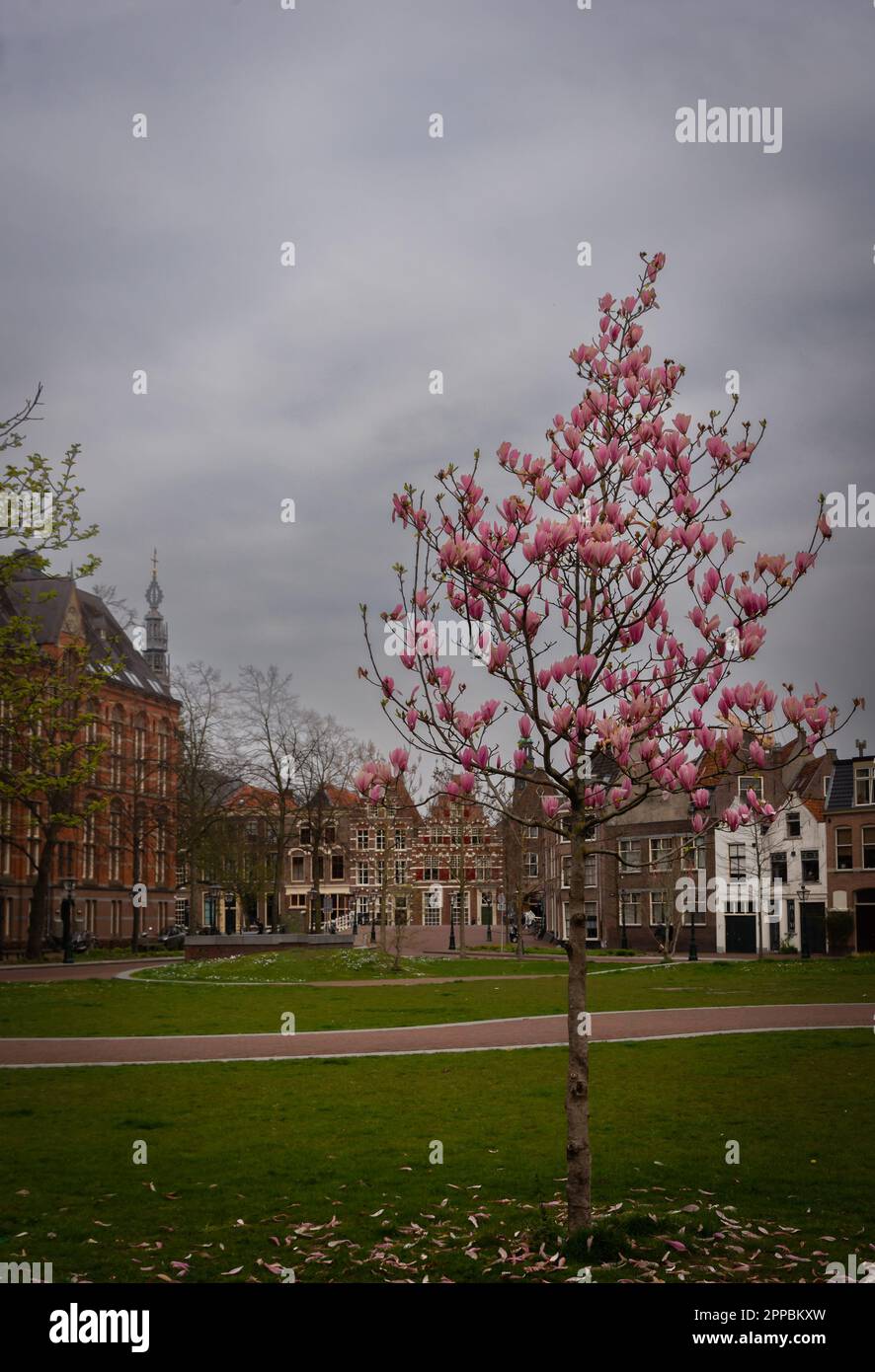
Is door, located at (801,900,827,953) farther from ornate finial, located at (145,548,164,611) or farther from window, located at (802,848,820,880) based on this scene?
ornate finial, located at (145,548,164,611)

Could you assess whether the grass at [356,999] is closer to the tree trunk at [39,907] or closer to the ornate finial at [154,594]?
the tree trunk at [39,907]

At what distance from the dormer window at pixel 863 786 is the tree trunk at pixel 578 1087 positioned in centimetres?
5894

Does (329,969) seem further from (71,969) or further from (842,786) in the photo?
(842,786)

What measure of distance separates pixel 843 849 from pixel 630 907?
531 inches

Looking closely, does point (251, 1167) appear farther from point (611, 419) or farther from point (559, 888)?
point (559, 888)

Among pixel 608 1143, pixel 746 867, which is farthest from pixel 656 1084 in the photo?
pixel 746 867

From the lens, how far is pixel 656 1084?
51.1 ft

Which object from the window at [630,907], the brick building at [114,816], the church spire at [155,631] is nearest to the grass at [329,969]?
the brick building at [114,816]

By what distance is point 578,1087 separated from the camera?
850 centimetres

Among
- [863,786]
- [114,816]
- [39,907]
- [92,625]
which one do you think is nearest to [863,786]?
[863,786]
